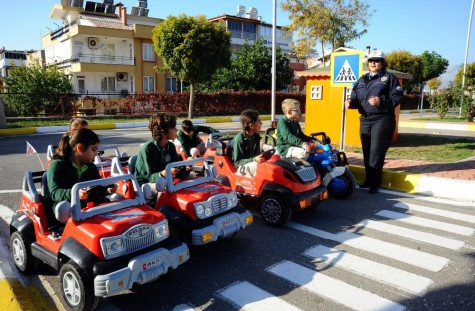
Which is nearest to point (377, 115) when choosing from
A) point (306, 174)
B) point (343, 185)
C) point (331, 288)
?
point (343, 185)

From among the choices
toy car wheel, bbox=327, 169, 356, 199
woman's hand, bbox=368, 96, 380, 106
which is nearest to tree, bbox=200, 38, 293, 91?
woman's hand, bbox=368, 96, 380, 106

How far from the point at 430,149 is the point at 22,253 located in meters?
9.97

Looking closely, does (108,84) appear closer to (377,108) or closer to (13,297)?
(377,108)

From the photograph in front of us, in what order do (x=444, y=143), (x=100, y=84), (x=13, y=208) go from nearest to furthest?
(x=13, y=208) → (x=444, y=143) → (x=100, y=84)

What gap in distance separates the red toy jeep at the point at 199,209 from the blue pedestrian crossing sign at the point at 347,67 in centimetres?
468

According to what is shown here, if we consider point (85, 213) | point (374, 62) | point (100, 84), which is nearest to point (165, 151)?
point (85, 213)

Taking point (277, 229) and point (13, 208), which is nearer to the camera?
point (277, 229)

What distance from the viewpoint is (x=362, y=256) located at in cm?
406

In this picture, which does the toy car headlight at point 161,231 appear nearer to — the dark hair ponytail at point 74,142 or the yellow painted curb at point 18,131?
the dark hair ponytail at point 74,142

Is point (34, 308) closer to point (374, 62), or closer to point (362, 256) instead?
point (362, 256)

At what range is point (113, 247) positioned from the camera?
9.57ft

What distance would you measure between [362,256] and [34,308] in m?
3.19

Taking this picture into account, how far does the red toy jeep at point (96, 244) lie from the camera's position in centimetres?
285

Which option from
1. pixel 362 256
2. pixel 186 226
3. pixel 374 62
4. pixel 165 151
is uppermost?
pixel 374 62
